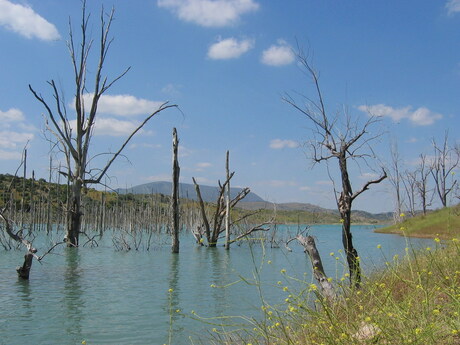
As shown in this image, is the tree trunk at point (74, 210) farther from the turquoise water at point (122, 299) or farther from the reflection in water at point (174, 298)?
the reflection in water at point (174, 298)

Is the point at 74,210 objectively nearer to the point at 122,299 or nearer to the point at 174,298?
the point at 122,299

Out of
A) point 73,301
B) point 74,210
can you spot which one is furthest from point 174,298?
point 74,210

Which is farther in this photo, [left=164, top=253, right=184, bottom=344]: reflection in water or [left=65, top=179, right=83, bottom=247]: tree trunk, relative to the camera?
[left=65, top=179, right=83, bottom=247]: tree trunk

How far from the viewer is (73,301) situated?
9820mm

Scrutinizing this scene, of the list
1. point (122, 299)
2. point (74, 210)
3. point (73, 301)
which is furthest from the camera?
point (74, 210)

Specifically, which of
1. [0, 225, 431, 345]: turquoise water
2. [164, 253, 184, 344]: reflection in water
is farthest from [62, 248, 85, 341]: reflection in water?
[164, 253, 184, 344]: reflection in water

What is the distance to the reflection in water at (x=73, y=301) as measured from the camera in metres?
7.61

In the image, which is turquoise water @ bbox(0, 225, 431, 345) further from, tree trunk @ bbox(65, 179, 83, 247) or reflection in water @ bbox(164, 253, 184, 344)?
tree trunk @ bbox(65, 179, 83, 247)

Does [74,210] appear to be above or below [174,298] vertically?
above

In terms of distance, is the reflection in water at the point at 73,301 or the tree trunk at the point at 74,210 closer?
the reflection in water at the point at 73,301

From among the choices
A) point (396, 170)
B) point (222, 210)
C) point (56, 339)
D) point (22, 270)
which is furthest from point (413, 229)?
point (56, 339)

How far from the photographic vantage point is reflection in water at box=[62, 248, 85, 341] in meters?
7.61

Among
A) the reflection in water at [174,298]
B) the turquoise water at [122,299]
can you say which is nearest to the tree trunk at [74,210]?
the turquoise water at [122,299]

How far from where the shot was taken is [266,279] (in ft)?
45.1
